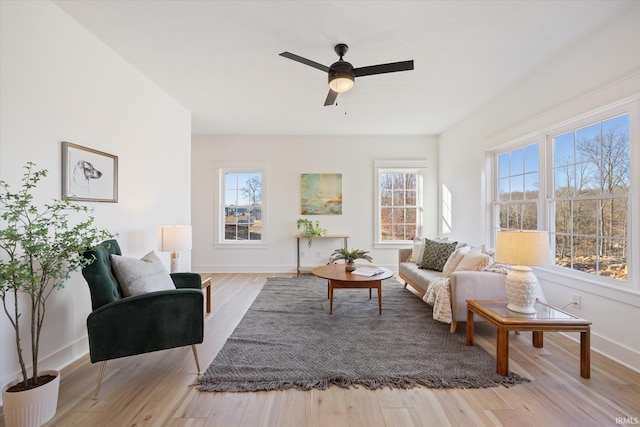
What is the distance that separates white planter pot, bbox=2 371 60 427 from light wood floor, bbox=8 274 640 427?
0.32 feet

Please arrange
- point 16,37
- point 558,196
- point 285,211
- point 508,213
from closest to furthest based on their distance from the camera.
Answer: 1. point 16,37
2. point 558,196
3. point 508,213
4. point 285,211

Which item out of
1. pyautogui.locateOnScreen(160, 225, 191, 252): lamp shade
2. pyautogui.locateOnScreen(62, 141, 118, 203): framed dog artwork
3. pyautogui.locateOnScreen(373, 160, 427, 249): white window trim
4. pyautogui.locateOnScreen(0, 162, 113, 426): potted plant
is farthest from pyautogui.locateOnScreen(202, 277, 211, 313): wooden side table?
pyautogui.locateOnScreen(373, 160, 427, 249): white window trim

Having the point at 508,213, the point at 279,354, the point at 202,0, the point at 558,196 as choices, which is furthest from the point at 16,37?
the point at 508,213

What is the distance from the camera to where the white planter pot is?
147cm

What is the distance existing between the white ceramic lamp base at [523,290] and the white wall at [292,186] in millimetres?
3389

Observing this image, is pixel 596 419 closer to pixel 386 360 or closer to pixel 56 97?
pixel 386 360

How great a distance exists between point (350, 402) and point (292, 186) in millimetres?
4231

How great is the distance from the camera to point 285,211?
5.54 m

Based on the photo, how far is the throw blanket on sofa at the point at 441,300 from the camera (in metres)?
2.75

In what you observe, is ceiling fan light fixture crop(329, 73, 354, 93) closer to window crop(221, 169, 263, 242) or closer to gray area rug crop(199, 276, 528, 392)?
gray area rug crop(199, 276, 528, 392)

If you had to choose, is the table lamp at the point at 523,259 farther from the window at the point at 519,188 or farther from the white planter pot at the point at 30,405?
the white planter pot at the point at 30,405

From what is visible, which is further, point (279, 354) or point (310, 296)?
point (310, 296)

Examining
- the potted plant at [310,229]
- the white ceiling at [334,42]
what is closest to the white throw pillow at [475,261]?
the white ceiling at [334,42]

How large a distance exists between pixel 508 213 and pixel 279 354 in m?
3.42
